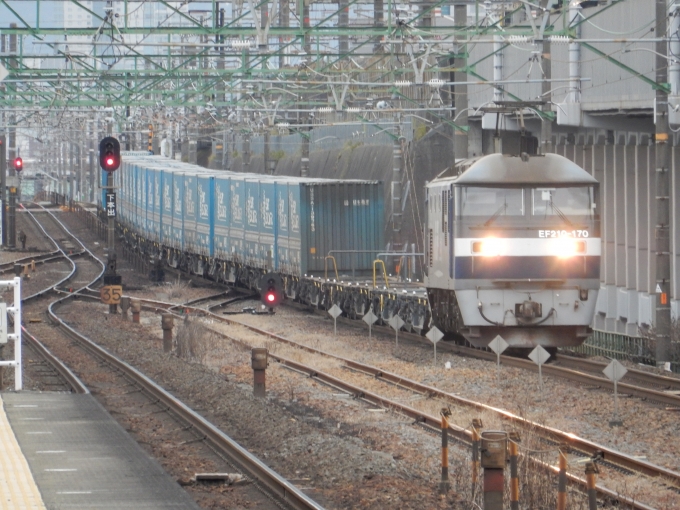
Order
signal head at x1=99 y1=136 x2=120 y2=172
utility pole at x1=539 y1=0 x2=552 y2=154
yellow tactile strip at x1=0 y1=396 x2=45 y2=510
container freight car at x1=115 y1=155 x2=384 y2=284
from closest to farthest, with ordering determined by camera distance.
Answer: yellow tactile strip at x1=0 y1=396 x2=45 y2=510 < signal head at x1=99 y1=136 x2=120 y2=172 < utility pole at x1=539 y1=0 x2=552 y2=154 < container freight car at x1=115 y1=155 x2=384 y2=284

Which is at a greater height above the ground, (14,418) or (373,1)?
(373,1)

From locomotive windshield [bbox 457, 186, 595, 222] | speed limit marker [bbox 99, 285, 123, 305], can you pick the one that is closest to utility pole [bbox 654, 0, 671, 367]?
locomotive windshield [bbox 457, 186, 595, 222]

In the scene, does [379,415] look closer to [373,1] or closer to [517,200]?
[517,200]

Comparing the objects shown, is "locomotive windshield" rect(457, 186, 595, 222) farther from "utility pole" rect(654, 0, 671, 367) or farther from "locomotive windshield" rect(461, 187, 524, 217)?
"utility pole" rect(654, 0, 671, 367)

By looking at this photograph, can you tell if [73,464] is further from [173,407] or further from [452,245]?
[452,245]

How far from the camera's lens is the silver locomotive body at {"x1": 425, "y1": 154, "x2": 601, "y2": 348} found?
19.5 m

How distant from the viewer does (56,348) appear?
24.3 meters

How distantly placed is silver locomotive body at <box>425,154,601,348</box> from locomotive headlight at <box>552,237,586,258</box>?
0.05 feet

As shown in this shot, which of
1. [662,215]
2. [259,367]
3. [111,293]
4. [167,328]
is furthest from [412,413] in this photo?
[111,293]

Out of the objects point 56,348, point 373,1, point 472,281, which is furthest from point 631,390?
point 373,1

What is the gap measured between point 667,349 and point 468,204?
4.42 metres

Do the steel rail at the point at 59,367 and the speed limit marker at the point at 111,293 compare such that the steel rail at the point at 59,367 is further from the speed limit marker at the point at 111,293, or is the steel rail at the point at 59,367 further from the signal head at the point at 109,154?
the speed limit marker at the point at 111,293

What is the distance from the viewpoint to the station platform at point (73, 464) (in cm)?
976

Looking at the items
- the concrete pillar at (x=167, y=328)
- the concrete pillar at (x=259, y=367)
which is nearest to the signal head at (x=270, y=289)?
the concrete pillar at (x=167, y=328)
